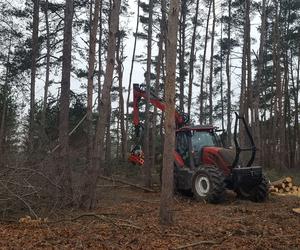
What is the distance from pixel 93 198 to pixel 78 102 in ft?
52.4

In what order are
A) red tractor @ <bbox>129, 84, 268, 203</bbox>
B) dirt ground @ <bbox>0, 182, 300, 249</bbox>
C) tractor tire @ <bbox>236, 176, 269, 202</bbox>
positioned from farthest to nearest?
tractor tire @ <bbox>236, 176, 269, 202</bbox>, red tractor @ <bbox>129, 84, 268, 203</bbox>, dirt ground @ <bbox>0, 182, 300, 249</bbox>

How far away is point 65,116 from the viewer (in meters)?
14.6

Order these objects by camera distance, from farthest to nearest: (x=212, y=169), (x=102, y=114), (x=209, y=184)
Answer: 1. (x=212, y=169)
2. (x=209, y=184)
3. (x=102, y=114)

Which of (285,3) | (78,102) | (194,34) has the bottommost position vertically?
(78,102)

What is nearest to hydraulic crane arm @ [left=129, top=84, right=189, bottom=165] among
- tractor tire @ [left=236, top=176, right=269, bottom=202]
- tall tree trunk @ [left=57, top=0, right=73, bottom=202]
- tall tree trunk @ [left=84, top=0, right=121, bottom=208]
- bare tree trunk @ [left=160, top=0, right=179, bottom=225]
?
tall tree trunk @ [left=57, top=0, right=73, bottom=202]

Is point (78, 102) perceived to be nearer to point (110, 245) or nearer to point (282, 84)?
point (282, 84)

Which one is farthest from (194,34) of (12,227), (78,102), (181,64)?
(12,227)

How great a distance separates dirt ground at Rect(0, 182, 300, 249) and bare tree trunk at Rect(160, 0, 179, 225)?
37 centimetres

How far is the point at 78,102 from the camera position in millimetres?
26859

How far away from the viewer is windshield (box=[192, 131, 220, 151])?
46.7ft

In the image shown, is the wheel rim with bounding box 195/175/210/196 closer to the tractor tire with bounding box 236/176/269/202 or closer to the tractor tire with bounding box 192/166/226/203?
the tractor tire with bounding box 192/166/226/203

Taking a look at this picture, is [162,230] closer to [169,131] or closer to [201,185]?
[169,131]

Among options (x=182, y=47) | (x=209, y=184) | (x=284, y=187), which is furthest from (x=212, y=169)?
(x=182, y=47)

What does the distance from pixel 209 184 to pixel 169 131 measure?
164 inches
